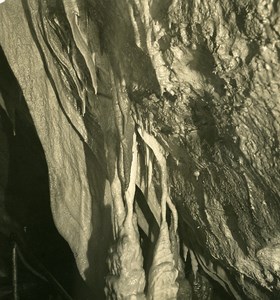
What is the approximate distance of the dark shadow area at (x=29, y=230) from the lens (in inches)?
76.4

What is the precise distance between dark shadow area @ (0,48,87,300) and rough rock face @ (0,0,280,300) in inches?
18.3

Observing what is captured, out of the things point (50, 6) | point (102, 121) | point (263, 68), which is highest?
point (50, 6)

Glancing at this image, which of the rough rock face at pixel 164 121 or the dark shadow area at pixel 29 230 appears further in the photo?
the dark shadow area at pixel 29 230

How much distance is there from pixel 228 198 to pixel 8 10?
81cm

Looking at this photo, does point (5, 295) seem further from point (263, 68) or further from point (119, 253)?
point (263, 68)

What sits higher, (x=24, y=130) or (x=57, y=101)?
(x=24, y=130)

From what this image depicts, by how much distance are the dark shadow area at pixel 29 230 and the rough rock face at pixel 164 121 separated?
0.47m

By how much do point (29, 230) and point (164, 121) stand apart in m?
1.22

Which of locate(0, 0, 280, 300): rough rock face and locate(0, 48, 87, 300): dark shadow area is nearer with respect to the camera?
locate(0, 0, 280, 300): rough rock face

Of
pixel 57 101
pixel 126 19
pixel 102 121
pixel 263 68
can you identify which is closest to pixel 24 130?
pixel 57 101

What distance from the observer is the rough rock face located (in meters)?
0.85

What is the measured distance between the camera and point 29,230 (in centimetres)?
210

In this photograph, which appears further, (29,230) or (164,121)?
(29,230)

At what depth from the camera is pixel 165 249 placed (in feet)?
4.03
